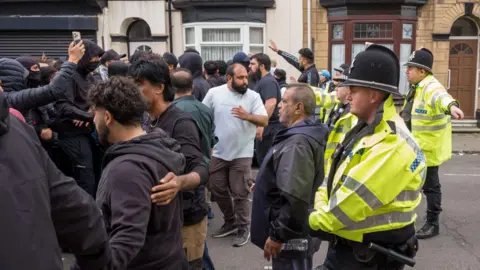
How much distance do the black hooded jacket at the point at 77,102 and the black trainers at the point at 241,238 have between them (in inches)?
79.1

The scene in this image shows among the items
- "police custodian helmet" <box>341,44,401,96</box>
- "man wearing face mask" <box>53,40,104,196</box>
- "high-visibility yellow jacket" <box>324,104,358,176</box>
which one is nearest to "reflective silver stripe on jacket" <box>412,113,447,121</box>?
"high-visibility yellow jacket" <box>324,104,358,176</box>

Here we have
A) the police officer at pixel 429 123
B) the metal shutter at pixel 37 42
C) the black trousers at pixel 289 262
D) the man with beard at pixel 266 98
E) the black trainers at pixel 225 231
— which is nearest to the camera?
the black trousers at pixel 289 262

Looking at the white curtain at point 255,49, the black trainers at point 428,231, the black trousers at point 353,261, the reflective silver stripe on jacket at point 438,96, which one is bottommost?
the black trainers at point 428,231

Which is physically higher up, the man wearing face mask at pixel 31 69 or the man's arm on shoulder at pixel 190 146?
the man wearing face mask at pixel 31 69

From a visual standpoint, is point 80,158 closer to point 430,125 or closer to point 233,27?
point 430,125

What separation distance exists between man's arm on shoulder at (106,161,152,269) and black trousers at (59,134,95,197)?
113 inches

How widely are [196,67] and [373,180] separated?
12.8ft

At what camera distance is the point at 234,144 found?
5.50 meters

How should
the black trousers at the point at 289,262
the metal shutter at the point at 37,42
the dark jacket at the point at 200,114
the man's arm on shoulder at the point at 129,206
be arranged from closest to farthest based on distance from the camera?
1. the man's arm on shoulder at the point at 129,206
2. the black trousers at the point at 289,262
3. the dark jacket at the point at 200,114
4. the metal shutter at the point at 37,42

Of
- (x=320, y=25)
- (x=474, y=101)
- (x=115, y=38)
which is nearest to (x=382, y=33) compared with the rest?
(x=320, y=25)

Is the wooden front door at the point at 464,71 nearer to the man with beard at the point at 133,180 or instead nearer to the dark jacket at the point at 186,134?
the dark jacket at the point at 186,134

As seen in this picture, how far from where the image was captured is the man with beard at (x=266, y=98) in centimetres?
658

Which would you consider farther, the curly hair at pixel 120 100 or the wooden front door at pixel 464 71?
the wooden front door at pixel 464 71

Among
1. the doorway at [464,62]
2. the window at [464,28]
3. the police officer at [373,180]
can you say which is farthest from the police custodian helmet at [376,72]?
the window at [464,28]
